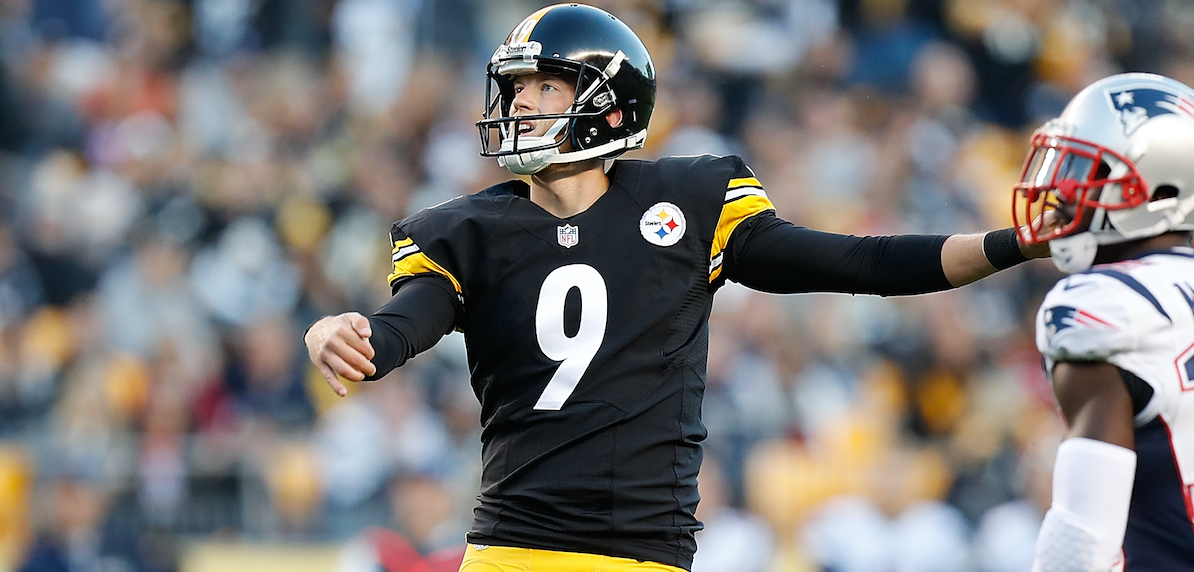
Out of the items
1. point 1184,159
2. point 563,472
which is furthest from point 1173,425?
point 563,472

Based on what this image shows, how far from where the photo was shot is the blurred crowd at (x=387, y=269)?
8047 millimetres

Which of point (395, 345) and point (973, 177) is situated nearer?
point (395, 345)

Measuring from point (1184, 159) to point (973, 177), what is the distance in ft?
24.1

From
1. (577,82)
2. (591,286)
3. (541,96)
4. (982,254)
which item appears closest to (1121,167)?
(982,254)

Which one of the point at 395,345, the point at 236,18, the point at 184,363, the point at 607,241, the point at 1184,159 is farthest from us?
the point at 236,18

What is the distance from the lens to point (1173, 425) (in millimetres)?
2742

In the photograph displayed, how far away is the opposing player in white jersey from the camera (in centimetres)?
268

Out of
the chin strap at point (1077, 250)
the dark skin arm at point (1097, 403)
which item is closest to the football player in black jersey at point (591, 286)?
the chin strap at point (1077, 250)

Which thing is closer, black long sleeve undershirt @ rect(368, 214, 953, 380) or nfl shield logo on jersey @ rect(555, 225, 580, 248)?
black long sleeve undershirt @ rect(368, 214, 953, 380)

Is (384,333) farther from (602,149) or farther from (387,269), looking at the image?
(387,269)

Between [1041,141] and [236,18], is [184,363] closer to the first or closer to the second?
[236,18]

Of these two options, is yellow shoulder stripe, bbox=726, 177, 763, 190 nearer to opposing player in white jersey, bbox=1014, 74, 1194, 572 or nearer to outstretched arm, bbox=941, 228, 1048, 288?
outstretched arm, bbox=941, 228, 1048, 288

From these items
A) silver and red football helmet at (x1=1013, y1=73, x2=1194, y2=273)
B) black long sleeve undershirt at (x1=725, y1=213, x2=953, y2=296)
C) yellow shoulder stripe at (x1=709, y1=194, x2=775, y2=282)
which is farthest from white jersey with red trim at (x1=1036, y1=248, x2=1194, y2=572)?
yellow shoulder stripe at (x1=709, y1=194, x2=775, y2=282)

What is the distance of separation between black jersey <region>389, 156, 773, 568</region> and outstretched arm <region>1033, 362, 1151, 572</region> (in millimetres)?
1143
